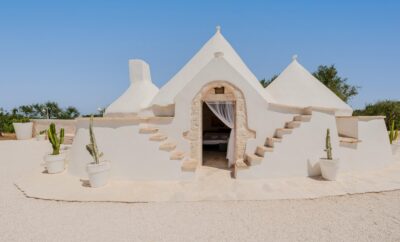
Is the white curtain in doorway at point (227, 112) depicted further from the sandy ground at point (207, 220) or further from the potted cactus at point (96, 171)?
the potted cactus at point (96, 171)

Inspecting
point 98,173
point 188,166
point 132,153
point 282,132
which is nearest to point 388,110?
point 282,132

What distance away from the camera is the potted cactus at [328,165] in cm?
571

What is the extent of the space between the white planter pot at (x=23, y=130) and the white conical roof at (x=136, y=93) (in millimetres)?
10133

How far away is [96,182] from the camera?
17.4 ft

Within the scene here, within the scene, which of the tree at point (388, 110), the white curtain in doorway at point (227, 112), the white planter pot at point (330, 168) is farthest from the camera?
the tree at point (388, 110)

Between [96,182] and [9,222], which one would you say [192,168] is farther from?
[9,222]

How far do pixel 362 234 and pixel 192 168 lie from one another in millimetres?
3984

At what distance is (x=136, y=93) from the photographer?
11.7 m

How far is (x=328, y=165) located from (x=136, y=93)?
10.3 m

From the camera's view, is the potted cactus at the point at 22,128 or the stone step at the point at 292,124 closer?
the stone step at the point at 292,124

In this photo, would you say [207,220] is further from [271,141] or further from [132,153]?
[271,141]

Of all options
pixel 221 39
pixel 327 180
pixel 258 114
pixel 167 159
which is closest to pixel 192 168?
pixel 167 159

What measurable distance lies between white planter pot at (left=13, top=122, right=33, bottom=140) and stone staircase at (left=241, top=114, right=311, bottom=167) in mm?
18835

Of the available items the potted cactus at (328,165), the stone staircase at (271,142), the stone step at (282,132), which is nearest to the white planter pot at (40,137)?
the stone staircase at (271,142)
